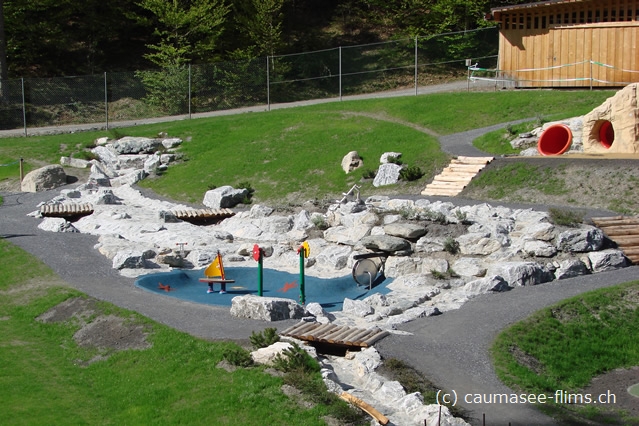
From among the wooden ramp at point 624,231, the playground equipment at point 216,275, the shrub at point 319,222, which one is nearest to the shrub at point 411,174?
the shrub at point 319,222

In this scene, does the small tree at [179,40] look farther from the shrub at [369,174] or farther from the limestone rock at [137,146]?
the shrub at [369,174]

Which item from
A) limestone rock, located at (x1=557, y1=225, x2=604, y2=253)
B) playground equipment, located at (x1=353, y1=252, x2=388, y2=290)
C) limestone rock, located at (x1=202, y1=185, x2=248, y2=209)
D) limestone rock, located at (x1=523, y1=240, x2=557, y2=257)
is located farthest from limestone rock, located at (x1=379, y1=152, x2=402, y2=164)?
limestone rock, located at (x1=557, y1=225, x2=604, y2=253)

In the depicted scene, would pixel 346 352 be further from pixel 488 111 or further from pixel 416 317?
pixel 488 111

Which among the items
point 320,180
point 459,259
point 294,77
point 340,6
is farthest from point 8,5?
point 459,259

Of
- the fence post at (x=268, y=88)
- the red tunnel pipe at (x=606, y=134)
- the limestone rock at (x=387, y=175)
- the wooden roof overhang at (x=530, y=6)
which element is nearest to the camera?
the red tunnel pipe at (x=606, y=134)

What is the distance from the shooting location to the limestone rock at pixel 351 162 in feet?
96.9

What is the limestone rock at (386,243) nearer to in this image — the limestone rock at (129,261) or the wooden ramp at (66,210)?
the limestone rock at (129,261)

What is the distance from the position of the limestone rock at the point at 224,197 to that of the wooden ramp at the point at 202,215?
63 cm

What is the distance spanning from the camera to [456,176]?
26.6m

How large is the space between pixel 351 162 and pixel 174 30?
21694 millimetres

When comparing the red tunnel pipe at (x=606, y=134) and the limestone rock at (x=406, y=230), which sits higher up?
the red tunnel pipe at (x=606, y=134)

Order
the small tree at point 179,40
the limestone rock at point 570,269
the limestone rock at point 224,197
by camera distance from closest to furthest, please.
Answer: the limestone rock at point 570,269, the limestone rock at point 224,197, the small tree at point 179,40

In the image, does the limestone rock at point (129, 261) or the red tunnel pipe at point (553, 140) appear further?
the red tunnel pipe at point (553, 140)

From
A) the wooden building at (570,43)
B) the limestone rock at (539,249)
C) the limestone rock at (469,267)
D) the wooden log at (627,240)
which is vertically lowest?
the limestone rock at (469,267)
